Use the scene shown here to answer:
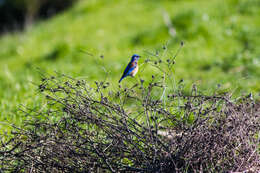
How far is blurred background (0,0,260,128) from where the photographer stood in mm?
→ 6352

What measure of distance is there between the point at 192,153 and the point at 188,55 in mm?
5673

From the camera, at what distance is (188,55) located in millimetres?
8156

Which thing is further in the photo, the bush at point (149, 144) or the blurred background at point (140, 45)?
the blurred background at point (140, 45)

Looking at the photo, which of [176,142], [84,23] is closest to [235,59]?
[176,142]

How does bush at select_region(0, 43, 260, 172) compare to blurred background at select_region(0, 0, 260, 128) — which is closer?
bush at select_region(0, 43, 260, 172)

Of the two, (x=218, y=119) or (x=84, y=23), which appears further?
(x=84, y=23)

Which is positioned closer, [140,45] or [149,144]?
[149,144]

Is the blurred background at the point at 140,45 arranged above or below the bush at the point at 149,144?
above

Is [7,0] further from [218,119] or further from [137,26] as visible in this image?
[218,119]

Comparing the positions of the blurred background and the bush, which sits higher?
the blurred background

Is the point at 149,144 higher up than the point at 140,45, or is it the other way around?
the point at 140,45

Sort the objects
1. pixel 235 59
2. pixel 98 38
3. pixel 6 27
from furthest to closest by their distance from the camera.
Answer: pixel 6 27, pixel 98 38, pixel 235 59

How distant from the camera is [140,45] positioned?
9.27 m

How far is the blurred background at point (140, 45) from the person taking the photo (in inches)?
250
